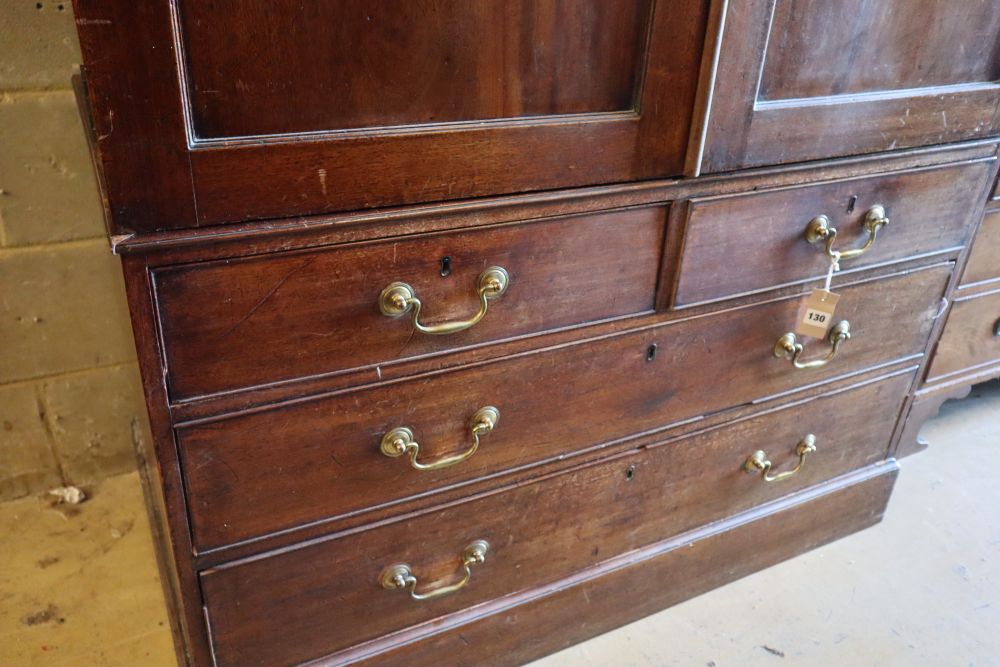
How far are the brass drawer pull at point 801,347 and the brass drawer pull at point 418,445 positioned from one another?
47 centimetres

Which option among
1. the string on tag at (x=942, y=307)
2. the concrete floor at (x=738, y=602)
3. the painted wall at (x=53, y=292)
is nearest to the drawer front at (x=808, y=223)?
the string on tag at (x=942, y=307)

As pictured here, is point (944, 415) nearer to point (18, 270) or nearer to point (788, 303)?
point (788, 303)

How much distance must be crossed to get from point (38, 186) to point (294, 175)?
0.79m

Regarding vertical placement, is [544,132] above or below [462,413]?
above

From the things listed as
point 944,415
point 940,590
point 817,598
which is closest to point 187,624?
point 817,598

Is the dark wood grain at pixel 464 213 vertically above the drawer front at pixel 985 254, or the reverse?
the dark wood grain at pixel 464 213

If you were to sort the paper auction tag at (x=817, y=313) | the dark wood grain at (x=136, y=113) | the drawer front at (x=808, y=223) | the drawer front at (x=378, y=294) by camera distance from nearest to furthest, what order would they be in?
the dark wood grain at (x=136, y=113)
the drawer front at (x=378, y=294)
the drawer front at (x=808, y=223)
the paper auction tag at (x=817, y=313)

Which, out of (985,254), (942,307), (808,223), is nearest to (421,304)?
(808,223)

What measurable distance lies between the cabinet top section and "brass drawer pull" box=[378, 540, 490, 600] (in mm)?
481

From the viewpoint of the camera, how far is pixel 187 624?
87 cm

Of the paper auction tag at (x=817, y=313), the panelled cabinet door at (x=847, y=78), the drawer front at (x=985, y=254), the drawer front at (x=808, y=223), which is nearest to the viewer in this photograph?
the panelled cabinet door at (x=847, y=78)

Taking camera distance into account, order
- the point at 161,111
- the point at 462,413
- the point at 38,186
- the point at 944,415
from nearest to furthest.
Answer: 1. the point at 161,111
2. the point at 462,413
3. the point at 38,186
4. the point at 944,415

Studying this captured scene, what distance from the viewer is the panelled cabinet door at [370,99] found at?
25.2 inches

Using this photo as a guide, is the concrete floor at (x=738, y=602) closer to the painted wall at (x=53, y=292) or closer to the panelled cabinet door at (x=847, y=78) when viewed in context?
the painted wall at (x=53, y=292)
